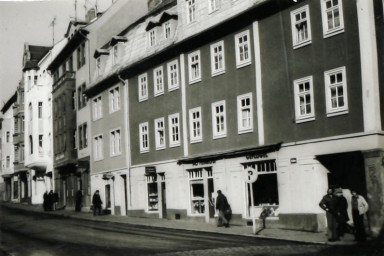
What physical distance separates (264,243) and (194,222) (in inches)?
415

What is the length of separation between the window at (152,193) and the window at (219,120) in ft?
21.3

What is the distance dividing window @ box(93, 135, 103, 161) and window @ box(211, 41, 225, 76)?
1481cm

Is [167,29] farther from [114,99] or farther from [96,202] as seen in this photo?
[96,202]

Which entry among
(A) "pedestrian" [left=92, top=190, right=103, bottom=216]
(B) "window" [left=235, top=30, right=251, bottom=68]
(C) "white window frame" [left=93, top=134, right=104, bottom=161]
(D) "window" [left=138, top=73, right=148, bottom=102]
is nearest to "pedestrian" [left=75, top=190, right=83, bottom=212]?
(C) "white window frame" [left=93, top=134, right=104, bottom=161]

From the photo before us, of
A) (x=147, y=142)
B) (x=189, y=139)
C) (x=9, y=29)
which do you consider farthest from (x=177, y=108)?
(x=9, y=29)

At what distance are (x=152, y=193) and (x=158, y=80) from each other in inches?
255

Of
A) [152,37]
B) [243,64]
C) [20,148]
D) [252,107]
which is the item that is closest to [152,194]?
[152,37]

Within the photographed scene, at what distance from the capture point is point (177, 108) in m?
29.7

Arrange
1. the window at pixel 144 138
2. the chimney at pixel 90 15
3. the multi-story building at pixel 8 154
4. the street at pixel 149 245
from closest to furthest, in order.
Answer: the street at pixel 149 245 → the window at pixel 144 138 → the chimney at pixel 90 15 → the multi-story building at pixel 8 154

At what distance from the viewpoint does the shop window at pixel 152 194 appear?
31.8 metres

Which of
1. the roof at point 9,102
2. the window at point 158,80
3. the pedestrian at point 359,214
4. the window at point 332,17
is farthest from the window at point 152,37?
the roof at point 9,102

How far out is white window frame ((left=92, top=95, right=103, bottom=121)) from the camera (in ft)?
129

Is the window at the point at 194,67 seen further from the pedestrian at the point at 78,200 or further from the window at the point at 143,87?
the pedestrian at the point at 78,200

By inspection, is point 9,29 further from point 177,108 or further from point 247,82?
point 177,108
